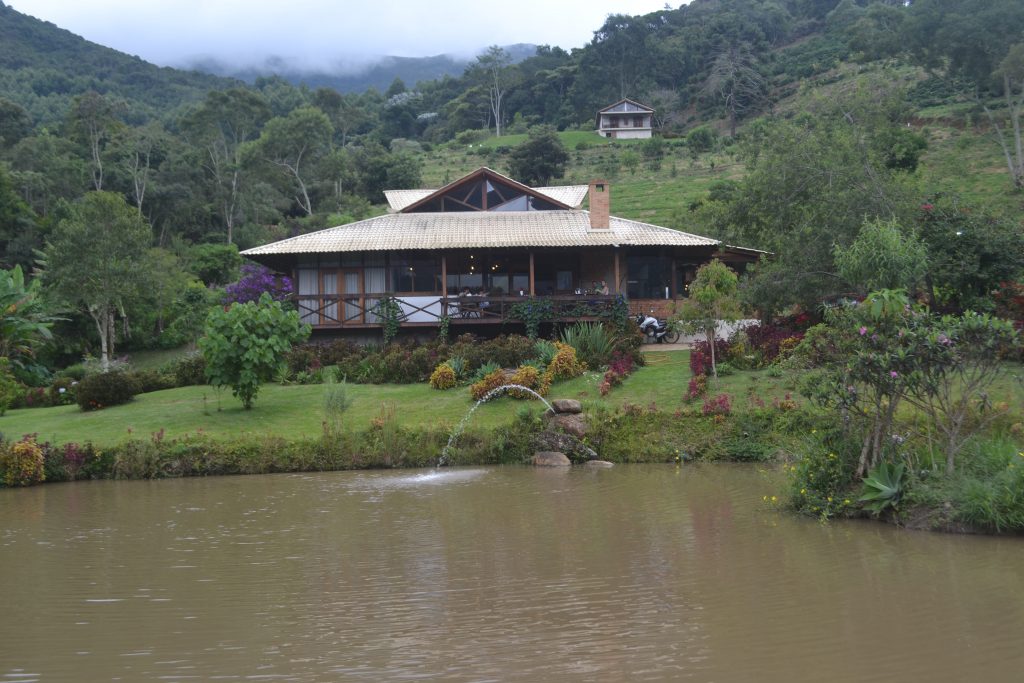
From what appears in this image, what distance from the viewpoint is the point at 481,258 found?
33531 mm

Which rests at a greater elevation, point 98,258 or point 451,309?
point 98,258

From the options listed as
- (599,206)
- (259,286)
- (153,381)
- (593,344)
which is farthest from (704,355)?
(259,286)

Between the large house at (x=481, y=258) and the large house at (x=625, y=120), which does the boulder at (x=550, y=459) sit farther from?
the large house at (x=625, y=120)

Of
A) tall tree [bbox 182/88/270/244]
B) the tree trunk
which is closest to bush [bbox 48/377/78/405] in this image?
the tree trunk

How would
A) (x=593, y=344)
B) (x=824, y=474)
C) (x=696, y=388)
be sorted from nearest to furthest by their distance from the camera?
(x=824, y=474) → (x=696, y=388) → (x=593, y=344)

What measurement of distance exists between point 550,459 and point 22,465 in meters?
11.6

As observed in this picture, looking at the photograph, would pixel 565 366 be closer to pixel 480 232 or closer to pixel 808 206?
pixel 480 232

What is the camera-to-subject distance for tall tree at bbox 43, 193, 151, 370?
3775 cm

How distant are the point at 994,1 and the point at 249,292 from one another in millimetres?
48634

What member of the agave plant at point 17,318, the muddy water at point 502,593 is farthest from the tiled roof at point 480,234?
the muddy water at point 502,593

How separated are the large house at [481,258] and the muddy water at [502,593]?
51.0 feet

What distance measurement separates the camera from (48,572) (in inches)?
462

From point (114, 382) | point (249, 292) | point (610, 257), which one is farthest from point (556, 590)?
point (249, 292)

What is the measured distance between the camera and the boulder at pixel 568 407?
22297 millimetres
